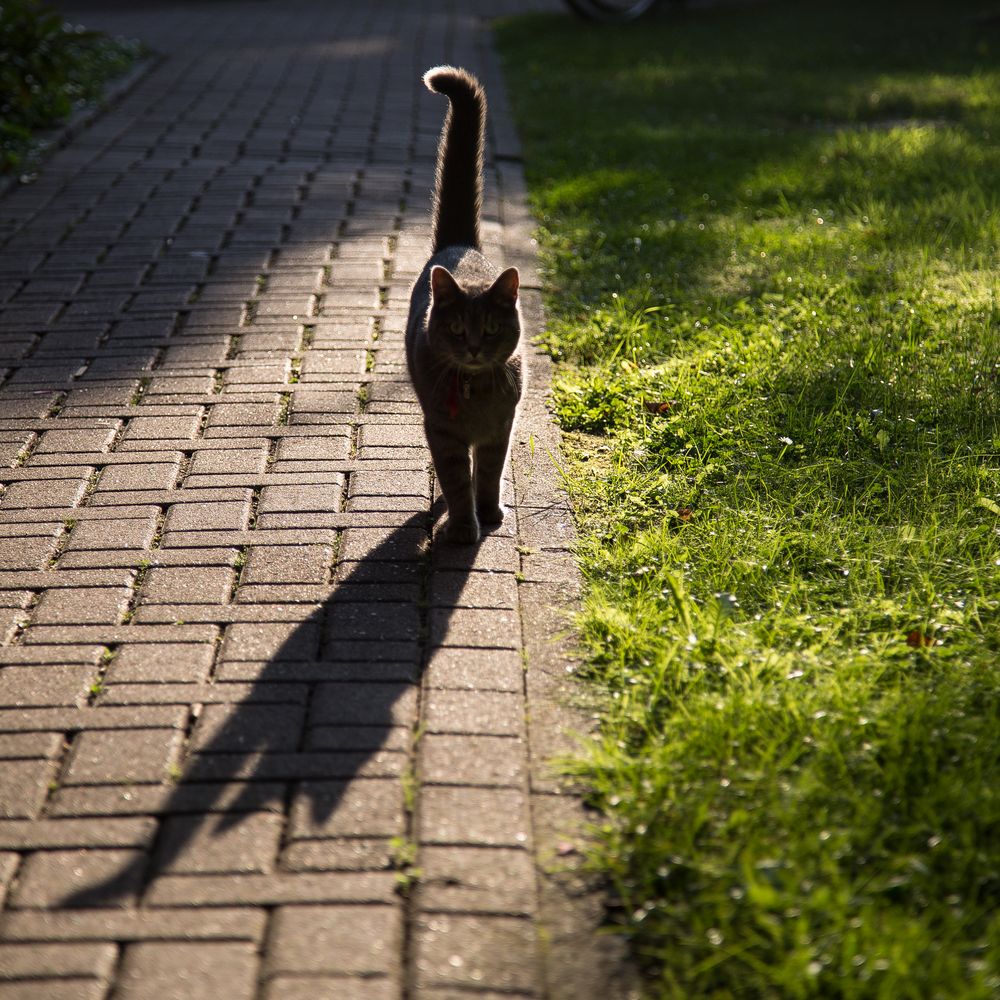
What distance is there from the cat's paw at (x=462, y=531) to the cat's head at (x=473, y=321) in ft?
1.55

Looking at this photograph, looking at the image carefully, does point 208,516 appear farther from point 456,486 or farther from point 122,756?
point 122,756

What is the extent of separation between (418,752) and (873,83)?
368 inches

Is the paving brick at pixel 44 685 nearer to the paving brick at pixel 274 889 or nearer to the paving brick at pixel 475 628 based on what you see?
the paving brick at pixel 274 889

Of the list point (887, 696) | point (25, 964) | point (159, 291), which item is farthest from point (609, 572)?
point (159, 291)

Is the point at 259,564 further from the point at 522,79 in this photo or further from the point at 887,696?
the point at 522,79

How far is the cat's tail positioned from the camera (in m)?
4.33

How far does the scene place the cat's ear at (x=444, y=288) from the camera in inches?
138

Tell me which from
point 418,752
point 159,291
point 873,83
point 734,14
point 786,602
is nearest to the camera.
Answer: point 418,752

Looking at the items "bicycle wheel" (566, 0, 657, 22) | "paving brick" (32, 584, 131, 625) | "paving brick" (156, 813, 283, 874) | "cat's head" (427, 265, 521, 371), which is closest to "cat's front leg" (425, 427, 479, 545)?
"cat's head" (427, 265, 521, 371)

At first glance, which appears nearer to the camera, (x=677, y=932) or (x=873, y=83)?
(x=677, y=932)

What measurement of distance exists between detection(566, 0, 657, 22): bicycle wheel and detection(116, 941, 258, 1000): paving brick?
42.4 feet

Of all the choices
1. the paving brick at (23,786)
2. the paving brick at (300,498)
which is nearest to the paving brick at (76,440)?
the paving brick at (300,498)

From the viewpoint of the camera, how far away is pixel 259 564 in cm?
350

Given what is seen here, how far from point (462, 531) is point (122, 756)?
1.28 metres
